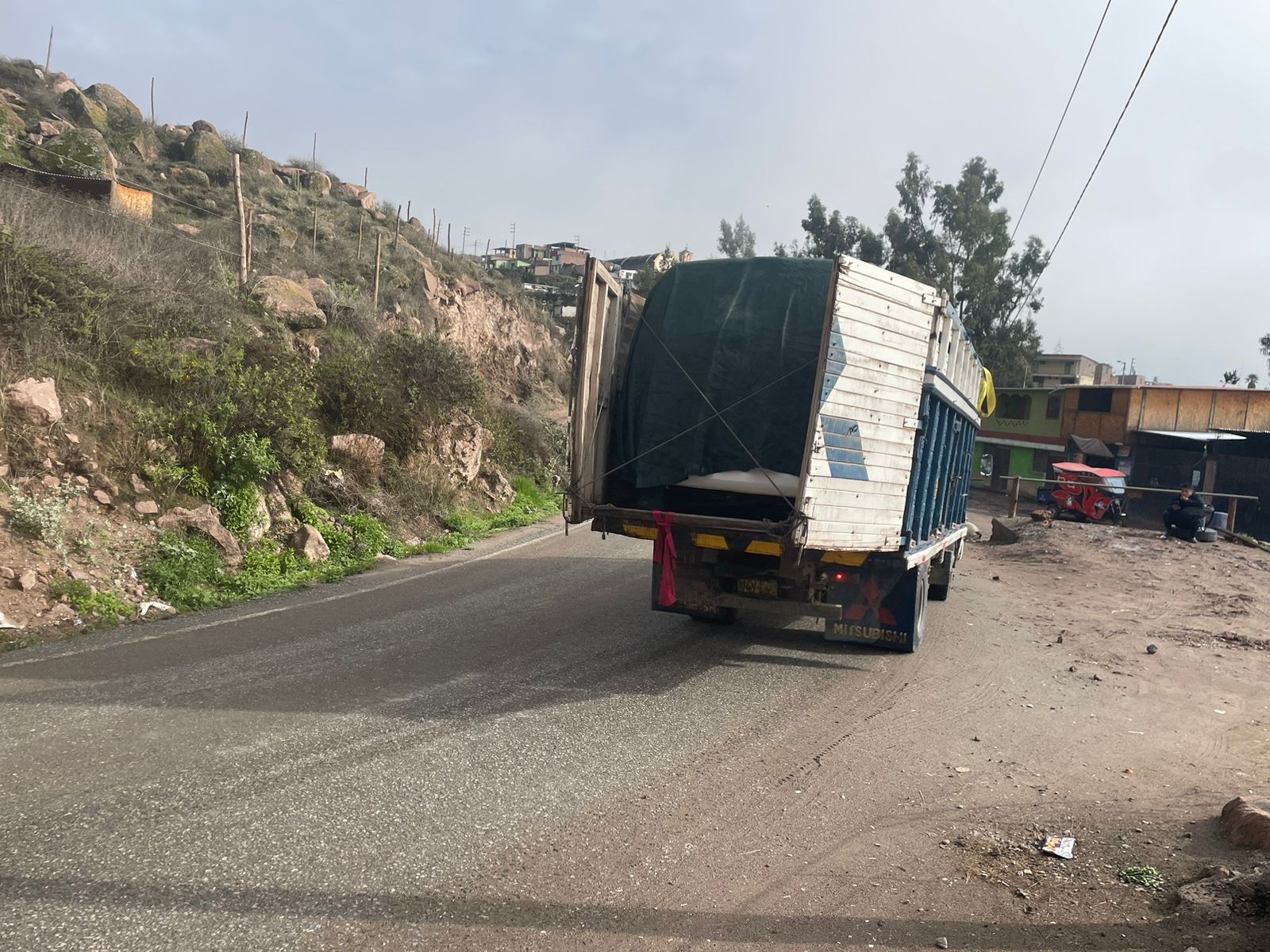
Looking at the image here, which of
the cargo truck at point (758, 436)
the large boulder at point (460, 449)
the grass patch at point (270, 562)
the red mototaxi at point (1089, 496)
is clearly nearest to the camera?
the cargo truck at point (758, 436)

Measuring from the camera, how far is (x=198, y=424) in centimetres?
972

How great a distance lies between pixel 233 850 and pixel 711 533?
4.10 metres

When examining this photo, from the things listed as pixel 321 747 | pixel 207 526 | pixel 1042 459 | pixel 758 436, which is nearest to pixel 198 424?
pixel 207 526

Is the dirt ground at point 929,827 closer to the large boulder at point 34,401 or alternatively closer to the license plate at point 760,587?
the license plate at point 760,587

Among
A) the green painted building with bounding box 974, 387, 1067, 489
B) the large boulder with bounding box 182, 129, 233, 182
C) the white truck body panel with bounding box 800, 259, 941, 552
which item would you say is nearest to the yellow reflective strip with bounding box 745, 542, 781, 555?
the white truck body panel with bounding box 800, 259, 941, 552

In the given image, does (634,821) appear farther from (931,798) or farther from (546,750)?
(931,798)

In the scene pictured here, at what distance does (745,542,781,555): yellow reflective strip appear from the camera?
6.51 metres

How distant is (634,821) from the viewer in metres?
4.16

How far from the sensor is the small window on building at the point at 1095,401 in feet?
113

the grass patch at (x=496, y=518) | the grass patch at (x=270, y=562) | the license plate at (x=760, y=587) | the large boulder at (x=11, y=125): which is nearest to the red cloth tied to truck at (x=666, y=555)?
the license plate at (x=760, y=587)

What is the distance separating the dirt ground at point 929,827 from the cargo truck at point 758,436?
952 mm

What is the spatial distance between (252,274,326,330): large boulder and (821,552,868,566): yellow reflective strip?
12.3 meters

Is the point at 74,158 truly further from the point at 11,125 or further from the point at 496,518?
the point at 496,518

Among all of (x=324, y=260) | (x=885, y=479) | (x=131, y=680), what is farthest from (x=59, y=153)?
(x=885, y=479)
